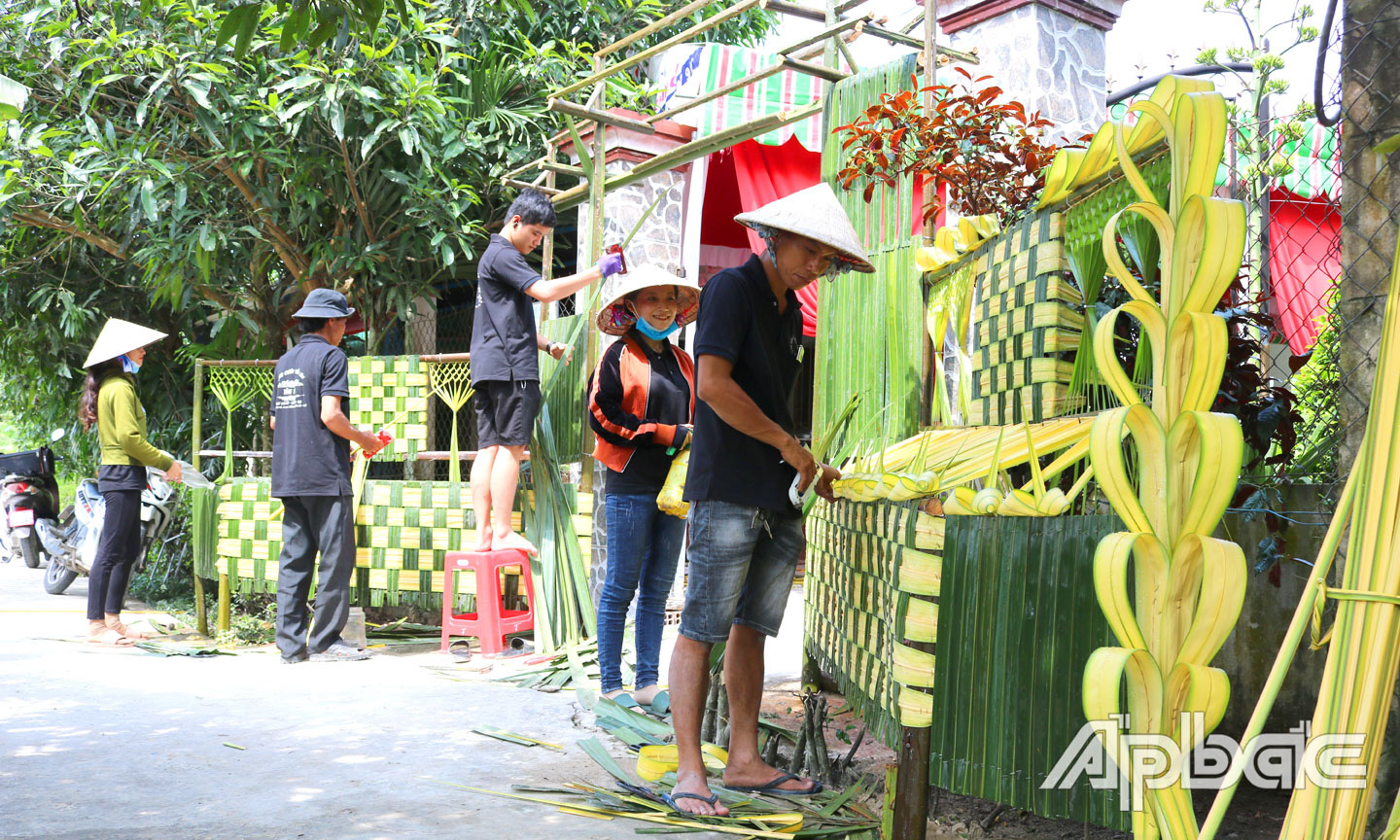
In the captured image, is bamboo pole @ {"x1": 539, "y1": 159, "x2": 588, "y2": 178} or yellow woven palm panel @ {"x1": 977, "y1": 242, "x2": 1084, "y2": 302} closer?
yellow woven palm panel @ {"x1": 977, "y1": 242, "x2": 1084, "y2": 302}

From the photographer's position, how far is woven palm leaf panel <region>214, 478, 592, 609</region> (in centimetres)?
586

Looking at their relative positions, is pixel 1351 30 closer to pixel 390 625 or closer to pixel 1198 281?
pixel 1198 281

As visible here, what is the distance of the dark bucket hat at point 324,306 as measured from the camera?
5.33 m

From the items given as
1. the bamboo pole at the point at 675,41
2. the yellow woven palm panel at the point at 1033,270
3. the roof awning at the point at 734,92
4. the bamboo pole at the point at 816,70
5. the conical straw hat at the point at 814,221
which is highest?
the roof awning at the point at 734,92

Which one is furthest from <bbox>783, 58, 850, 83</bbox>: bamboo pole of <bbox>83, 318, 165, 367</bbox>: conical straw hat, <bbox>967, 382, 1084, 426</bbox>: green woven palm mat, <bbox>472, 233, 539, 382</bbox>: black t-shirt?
<bbox>83, 318, 165, 367</bbox>: conical straw hat

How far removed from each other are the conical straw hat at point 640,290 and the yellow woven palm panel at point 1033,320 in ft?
5.48

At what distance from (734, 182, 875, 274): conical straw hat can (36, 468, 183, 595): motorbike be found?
6360mm

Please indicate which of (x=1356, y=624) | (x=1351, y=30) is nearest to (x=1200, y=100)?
(x=1356, y=624)

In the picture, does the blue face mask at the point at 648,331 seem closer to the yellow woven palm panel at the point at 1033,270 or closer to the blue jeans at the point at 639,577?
the blue jeans at the point at 639,577

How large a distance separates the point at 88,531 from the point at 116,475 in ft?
9.53

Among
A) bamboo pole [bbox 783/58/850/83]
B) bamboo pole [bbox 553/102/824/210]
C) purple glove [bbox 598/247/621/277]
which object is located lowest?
purple glove [bbox 598/247/621/277]

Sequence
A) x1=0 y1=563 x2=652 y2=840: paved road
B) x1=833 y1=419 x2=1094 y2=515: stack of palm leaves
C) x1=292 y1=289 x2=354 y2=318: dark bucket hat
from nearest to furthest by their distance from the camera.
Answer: x1=833 y1=419 x2=1094 y2=515: stack of palm leaves, x1=0 y1=563 x2=652 y2=840: paved road, x1=292 y1=289 x2=354 y2=318: dark bucket hat

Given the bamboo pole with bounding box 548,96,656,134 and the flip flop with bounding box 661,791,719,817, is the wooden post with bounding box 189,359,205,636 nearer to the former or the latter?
the bamboo pole with bounding box 548,96,656,134

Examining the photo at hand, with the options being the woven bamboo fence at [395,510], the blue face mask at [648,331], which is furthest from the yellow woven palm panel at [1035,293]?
the woven bamboo fence at [395,510]
